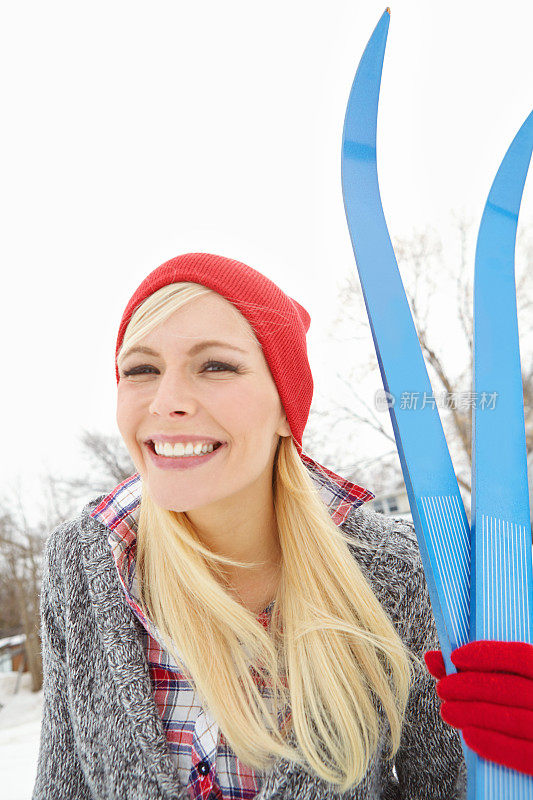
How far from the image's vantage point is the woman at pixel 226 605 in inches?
47.9

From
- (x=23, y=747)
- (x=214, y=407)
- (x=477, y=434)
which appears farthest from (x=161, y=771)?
(x=23, y=747)

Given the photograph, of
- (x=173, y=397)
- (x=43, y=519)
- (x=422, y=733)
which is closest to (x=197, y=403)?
(x=173, y=397)

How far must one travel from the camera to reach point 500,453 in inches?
47.1

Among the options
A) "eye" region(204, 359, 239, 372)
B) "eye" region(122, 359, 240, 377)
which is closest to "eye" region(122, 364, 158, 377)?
"eye" region(122, 359, 240, 377)

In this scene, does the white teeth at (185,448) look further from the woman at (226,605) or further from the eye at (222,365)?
the eye at (222,365)

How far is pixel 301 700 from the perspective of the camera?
1.24 meters

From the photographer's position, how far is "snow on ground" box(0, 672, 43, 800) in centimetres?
387

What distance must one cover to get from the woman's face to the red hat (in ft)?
0.13

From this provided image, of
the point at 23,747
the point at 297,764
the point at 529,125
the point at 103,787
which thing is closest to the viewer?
the point at 297,764

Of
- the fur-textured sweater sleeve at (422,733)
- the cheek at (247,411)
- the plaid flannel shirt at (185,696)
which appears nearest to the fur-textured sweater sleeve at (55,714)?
the plaid flannel shirt at (185,696)

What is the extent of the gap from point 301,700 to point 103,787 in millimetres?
558

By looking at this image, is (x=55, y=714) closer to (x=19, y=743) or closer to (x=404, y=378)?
(x=404, y=378)

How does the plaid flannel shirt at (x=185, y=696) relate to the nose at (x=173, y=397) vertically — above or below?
below

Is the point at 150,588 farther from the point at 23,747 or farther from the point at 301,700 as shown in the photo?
the point at 23,747
